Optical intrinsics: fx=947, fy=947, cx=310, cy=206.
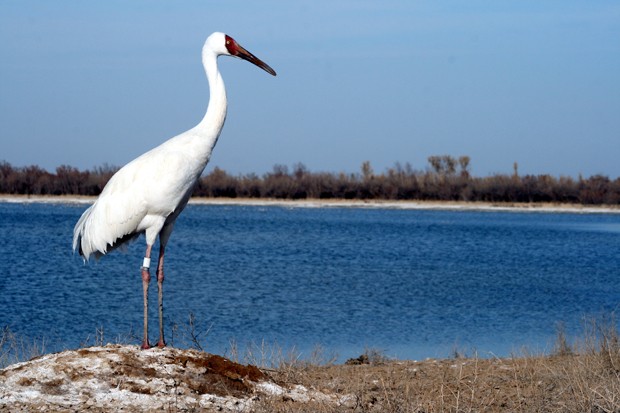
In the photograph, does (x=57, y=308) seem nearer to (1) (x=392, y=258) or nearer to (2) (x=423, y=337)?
(2) (x=423, y=337)

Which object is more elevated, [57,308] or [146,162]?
[146,162]

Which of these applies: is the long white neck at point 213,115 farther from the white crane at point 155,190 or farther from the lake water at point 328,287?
the lake water at point 328,287

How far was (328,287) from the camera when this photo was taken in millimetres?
22250

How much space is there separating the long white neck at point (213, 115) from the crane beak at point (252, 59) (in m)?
0.37

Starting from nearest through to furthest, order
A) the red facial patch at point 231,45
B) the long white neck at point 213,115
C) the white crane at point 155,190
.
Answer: the white crane at point 155,190 < the long white neck at point 213,115 < the red facial patch at point 231,45

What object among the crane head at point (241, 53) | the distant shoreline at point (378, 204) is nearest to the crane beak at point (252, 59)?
the crane head at point (241, 53)

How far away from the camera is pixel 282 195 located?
6372cm

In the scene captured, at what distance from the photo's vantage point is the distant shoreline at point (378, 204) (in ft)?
192

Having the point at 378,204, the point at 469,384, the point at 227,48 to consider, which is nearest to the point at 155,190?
the point at 227,48

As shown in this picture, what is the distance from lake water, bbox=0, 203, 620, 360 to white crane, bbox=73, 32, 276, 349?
3.82 feet

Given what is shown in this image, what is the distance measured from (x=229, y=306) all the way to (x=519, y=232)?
2778 cm

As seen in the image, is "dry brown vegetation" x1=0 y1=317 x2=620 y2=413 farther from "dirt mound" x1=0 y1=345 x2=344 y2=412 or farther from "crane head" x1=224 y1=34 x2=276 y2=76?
"crane head" x1=224 y1=34 x2=276 y2=76

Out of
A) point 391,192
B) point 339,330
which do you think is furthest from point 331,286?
point 391,192

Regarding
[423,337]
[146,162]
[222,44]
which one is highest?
[222,44]
